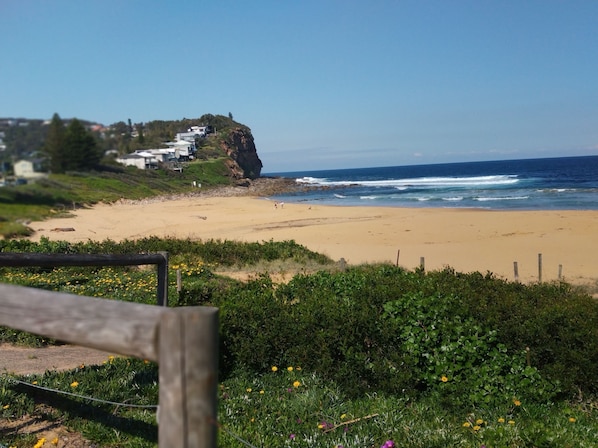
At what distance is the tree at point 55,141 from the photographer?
2.99m

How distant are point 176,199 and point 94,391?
171ft

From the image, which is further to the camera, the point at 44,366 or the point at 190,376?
the point at 44,366

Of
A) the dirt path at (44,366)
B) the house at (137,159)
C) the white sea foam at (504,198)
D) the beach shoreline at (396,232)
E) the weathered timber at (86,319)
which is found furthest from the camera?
the white sea foam at (504,198)

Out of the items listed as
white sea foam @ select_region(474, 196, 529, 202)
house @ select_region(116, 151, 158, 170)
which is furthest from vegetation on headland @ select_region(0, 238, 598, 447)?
white sea foam @ select_region(474, 196, 529, 202)

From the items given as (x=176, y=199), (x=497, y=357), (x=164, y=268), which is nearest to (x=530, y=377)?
(x=497, y=357)

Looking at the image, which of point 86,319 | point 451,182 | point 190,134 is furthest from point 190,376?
point 451,182

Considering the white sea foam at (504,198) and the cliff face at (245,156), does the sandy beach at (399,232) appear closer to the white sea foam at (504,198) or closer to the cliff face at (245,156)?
the white sea foam at (504,198)

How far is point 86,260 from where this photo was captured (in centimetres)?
549

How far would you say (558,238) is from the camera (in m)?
25.4

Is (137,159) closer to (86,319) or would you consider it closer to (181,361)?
(86,319)

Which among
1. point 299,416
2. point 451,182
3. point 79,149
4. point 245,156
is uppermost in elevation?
point 245,156

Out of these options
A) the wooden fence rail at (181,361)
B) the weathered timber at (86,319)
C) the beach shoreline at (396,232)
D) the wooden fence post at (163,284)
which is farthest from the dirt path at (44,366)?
the beach shoreline at (396,232)

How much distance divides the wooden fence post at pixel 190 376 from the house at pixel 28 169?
5.51 feet

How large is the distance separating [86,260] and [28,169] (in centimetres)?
260
